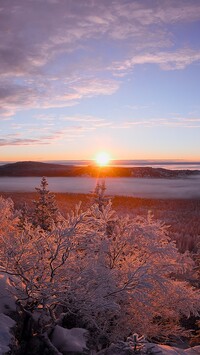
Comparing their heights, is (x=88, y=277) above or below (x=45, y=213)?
above

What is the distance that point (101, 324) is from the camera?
1045 centimetres

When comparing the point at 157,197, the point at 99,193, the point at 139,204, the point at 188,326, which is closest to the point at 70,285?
the point at 188,326

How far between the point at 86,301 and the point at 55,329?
1449mm

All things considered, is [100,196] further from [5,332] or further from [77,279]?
[5,332]

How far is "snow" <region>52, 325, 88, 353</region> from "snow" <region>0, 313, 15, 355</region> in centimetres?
142

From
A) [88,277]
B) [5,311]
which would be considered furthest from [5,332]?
[88,277]

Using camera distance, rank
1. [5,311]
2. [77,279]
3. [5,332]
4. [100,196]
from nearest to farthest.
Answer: [5,332] → [77,279] → [5,311] → [100,196]

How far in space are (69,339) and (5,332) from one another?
6.47 ft

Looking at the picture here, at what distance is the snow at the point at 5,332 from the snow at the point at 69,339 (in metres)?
1.42

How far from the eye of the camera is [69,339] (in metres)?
8.61

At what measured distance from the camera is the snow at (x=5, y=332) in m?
6.81

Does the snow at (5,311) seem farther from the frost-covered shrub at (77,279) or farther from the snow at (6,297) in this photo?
the frost-covered shrub at (77,279)

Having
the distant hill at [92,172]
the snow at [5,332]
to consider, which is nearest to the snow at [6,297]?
the snow at [5,332]

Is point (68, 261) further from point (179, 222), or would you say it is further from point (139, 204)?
point (139, 204)
